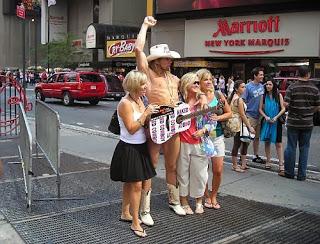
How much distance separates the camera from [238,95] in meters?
7.95

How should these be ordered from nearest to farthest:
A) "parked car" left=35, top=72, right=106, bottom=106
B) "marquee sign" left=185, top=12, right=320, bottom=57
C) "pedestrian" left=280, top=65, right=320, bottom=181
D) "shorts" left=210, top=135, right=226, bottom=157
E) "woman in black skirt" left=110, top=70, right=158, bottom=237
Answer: "woman in black skirt" left=110, top=70, right=158, bottom=237, "shorts" left=210, top=135, right=226, bottom=157, "pedestrian" left=280, top=65, right=320, bottom=181, "parked car" left=35, top=72, right=106, bottom=106, "marquee sign" left=185, top=12, right=320, bottom=57

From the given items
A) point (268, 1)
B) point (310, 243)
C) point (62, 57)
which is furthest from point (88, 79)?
point (62, 57)

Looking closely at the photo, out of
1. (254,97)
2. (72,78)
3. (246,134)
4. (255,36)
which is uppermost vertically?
(255,36)

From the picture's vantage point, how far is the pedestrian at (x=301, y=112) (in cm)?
743

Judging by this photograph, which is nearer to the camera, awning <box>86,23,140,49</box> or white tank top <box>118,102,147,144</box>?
white tank top <box>118,102,147,144</box>

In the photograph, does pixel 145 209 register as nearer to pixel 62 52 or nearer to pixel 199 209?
pixel 199 209

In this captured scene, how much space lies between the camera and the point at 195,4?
110 feet

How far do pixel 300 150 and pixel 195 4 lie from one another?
27195 mm

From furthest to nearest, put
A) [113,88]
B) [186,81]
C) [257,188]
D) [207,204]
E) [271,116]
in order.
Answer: [113,88] → [271,116] → [257,188] → [207,204] → [186,81]

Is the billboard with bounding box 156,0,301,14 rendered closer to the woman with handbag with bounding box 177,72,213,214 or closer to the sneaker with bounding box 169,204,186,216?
the woman with handbag with bounding box 177,72,213,214

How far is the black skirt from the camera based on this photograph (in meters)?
4.83

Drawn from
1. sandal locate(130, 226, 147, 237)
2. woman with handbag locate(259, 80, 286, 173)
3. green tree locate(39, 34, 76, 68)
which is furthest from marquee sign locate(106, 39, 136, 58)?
sandal locate(130, 226, 147, 237)

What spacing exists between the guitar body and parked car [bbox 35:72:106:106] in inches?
736

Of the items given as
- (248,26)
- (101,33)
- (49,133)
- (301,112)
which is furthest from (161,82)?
(101,33)
